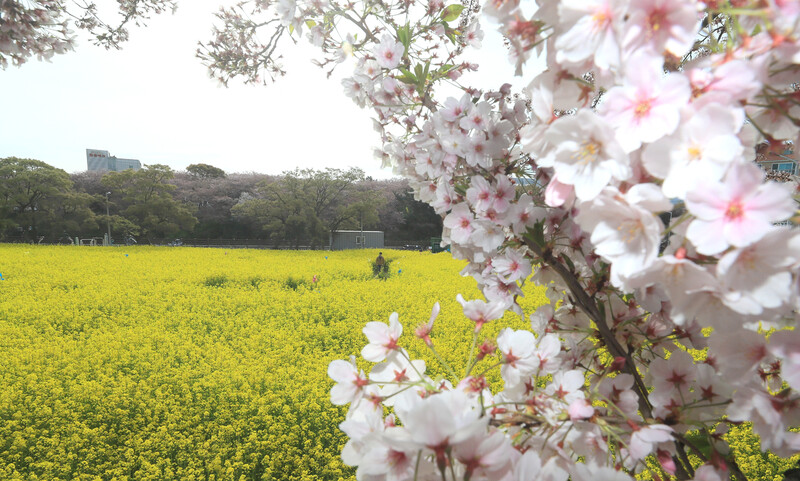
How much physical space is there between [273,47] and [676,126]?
6.97 ft

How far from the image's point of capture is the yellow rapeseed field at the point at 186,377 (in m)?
2.26

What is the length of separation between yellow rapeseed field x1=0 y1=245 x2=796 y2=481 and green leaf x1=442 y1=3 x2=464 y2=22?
7.15ft

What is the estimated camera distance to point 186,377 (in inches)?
117

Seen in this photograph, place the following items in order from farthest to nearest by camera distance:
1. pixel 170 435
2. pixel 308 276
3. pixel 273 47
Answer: pixel 308 276 < pixel 170 435 < pixel 273 47

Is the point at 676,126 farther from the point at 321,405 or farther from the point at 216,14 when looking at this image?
the point at 321,405

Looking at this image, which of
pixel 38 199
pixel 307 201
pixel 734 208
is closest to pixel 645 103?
pixel 734 208

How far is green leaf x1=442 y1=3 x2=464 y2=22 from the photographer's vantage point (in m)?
1.23

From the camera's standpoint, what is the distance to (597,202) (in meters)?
0.41

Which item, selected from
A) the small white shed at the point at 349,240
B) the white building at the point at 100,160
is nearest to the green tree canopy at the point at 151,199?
the small white shed at the point at 349,240

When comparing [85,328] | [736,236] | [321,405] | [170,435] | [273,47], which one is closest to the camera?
[736,236]

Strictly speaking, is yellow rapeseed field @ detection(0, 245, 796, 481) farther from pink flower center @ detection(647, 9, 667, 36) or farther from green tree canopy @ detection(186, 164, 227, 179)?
green tree canopy @ detection(186, 164, 227, 179)

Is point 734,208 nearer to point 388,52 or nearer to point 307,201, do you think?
point 388,52

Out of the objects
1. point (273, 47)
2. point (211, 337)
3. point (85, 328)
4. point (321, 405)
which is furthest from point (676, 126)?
point (85, 328)

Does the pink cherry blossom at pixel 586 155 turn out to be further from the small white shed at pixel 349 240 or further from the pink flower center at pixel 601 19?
the small white shed at pixel 349 240
